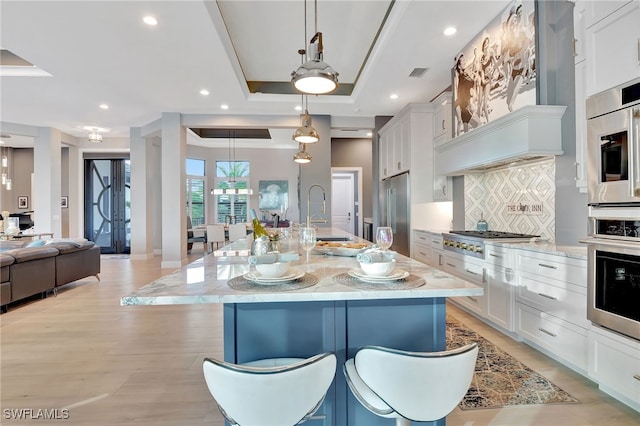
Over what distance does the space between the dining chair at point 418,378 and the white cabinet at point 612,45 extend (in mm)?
1985

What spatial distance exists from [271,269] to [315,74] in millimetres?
1322

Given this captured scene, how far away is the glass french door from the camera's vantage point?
895cm

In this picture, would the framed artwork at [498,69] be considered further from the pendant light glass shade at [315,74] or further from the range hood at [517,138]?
the pendant light glass shade at [315,74]

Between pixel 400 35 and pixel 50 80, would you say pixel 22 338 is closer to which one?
pixel 50 80

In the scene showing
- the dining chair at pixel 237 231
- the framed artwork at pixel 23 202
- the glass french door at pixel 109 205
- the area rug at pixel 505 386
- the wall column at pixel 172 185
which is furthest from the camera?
the framed artwork at pixel 23 202

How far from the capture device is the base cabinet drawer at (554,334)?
210 centimetres

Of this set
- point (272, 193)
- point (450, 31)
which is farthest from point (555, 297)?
point (272, 193)

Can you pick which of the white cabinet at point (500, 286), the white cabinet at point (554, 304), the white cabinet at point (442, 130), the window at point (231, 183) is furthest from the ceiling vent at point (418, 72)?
the window at point (231, 183)

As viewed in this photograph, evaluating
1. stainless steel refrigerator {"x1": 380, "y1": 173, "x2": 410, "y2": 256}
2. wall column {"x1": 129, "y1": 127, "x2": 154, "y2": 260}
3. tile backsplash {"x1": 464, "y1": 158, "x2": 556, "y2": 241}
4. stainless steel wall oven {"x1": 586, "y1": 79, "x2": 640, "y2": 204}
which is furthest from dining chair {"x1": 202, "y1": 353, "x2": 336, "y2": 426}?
wall column {"x1": 129, "y1": 127, "x2": 154, "y2": 260}

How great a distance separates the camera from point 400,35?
3391 mm

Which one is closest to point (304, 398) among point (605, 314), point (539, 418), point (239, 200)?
point (539, 418)

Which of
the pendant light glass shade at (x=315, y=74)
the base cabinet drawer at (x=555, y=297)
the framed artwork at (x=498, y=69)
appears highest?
the framed artwork at (x=498, y=69)

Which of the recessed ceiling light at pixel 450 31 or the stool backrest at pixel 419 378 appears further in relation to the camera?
the recessed ceiling light at pixel 450 31

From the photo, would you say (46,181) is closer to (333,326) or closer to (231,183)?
(231,183)
